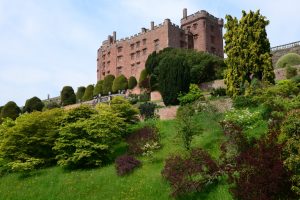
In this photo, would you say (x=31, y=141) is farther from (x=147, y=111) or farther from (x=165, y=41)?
(x=165, y=41)

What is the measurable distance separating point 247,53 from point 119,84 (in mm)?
32078

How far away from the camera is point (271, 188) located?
17.2 meters

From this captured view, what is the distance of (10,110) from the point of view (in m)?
61.2

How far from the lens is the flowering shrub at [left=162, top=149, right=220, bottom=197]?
19.9 meters

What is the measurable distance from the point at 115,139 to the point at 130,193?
7.71 m

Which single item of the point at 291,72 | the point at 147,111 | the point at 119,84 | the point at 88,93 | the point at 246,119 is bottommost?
the point at 246,119

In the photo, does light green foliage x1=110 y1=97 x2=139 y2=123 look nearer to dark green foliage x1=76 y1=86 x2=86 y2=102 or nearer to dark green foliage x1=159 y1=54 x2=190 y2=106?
dark green foliage x1=159 y1=54 x2=190 y2=106

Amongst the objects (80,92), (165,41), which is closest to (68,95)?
(80,92)

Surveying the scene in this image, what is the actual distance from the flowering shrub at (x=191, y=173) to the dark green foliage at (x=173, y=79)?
1957 centimetres

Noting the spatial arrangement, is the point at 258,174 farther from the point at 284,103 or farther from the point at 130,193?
the point at 284,103

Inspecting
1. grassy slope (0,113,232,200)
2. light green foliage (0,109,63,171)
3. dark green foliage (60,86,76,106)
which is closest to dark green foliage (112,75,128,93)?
dark green foliage (60,86,76,106)

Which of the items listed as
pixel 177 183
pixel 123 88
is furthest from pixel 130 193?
pixel 123 88

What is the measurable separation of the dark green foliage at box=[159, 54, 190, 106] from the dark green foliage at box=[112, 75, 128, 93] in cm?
2065

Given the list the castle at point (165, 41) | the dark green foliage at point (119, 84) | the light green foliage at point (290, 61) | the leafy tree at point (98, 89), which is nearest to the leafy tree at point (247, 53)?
the light green foliage at point (290, 61)
